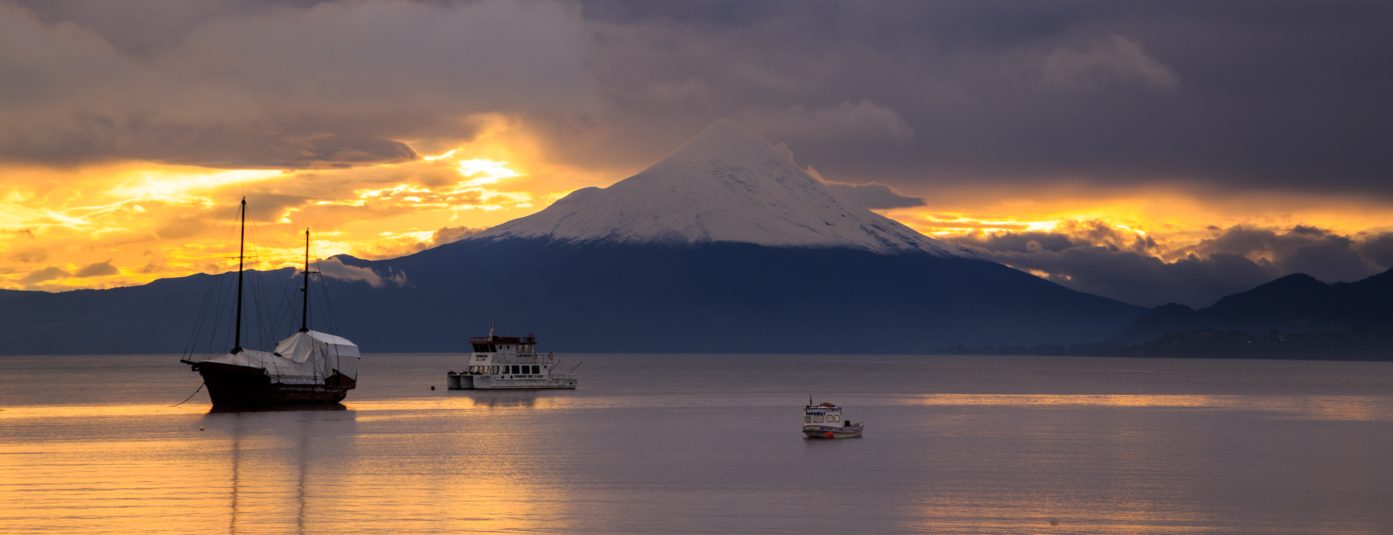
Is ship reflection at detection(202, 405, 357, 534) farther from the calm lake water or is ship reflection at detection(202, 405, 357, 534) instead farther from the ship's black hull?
the ship's black hull

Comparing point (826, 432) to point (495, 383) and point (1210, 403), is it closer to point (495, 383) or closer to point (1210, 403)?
point (1210, 403)

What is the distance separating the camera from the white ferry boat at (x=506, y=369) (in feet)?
482

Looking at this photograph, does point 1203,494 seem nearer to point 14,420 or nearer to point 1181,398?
point 14,420

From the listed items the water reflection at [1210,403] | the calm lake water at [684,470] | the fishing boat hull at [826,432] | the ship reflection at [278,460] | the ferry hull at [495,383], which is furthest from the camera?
the ferry hull at [495,383]

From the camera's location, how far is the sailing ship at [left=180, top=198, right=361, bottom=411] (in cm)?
11056

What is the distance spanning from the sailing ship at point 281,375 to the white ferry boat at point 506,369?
28.9m

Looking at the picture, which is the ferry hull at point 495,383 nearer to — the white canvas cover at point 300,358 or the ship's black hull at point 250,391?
the white canvas cover at point 300,358

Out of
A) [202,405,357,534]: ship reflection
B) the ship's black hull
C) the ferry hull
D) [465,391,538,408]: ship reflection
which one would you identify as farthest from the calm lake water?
the ferry hull

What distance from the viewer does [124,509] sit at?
49.1 metres

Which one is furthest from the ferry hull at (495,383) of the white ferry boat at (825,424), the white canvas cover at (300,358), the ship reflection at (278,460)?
the white ferry boat at (825,424)

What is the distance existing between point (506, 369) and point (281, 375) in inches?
1480

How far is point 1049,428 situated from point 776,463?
33.6m

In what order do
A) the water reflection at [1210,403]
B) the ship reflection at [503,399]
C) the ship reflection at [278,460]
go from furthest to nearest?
the ship reflection at [503,399] → the water reflection at [1210,403] → the ship reflection at [278,460]

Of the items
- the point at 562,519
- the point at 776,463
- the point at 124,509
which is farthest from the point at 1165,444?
the point at 124,509
